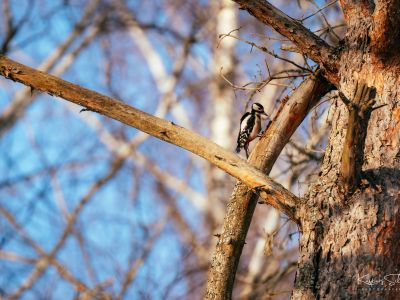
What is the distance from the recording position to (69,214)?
1058cm

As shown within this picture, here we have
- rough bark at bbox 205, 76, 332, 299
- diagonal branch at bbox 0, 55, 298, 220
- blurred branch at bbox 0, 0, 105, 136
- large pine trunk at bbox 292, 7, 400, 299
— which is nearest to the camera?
large pine trunk at bbox 292, 7, 400, 299

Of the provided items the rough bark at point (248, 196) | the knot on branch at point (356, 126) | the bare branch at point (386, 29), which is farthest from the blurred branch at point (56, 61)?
the knot on branch at point (356, 126)

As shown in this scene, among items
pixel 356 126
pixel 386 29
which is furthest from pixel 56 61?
pixel 356 126

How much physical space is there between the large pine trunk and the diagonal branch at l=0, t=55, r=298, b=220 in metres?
0.17

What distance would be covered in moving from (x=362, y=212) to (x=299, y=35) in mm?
1197

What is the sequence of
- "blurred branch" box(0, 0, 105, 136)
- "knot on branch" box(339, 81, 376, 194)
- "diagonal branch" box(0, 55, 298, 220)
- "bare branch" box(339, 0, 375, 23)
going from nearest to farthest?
"knot on branch" box(339, 81, 376, 194) → "diagonal branch" box(0, 55, 298, 220) → "bare branch" box(339, 0, 375, 23) → "blurred branch" box(0, 0, 105, 136)

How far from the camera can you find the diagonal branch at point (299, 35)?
4.07 meters

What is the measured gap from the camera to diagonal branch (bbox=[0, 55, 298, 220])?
3.68m

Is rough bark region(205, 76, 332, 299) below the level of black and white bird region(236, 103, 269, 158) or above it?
Result: below

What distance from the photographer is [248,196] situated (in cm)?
429

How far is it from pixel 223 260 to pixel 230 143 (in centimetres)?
692

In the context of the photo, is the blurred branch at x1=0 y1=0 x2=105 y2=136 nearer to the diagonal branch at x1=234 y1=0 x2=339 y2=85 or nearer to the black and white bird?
the black and white bird

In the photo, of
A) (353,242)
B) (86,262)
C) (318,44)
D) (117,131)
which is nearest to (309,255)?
(353,242)

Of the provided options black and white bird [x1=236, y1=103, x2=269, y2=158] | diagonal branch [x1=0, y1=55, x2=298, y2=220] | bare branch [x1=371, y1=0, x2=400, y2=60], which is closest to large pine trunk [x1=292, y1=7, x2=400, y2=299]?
bare branch [x1=371, y1=0, x2=400, y2=60]
